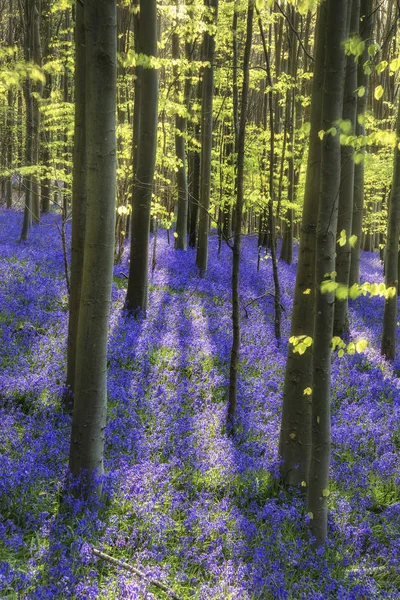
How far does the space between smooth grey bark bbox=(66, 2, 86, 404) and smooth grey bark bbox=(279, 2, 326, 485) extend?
2.44 metres

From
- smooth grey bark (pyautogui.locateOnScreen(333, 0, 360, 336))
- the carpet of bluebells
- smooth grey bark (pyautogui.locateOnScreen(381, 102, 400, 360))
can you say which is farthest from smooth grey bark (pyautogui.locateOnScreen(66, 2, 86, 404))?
smooth grey bark (pyautogui.locateOnScreen(381, 102, 400, 360))

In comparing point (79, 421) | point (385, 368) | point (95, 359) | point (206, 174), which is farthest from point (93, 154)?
point (206, 174)

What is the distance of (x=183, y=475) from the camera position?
4.96 m

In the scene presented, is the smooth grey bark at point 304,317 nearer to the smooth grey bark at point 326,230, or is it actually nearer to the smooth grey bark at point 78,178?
the smooth grey bark at point 326,230

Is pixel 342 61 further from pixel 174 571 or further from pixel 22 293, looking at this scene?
pixel 22 293

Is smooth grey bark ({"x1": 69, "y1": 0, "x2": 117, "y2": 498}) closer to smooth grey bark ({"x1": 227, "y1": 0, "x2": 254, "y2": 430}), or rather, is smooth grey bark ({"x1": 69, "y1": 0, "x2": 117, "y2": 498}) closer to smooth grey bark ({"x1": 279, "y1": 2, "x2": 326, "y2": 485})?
smooth grey bark ({"x1": 279, "y1": 2, "x2": 326, "y2": 485})

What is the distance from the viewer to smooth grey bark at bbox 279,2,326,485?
15.0ft

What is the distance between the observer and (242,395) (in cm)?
702

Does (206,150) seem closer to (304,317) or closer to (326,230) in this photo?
(304,317)

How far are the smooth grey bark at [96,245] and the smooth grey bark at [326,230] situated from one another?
5.66ft

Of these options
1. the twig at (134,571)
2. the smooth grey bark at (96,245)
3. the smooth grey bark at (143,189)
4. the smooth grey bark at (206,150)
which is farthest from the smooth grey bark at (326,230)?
the smooth grey bark at (206,150)

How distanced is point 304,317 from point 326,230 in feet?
4.67

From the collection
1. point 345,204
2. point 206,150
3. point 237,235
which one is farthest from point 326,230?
point 206,150

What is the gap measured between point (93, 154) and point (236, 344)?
11.0ft
